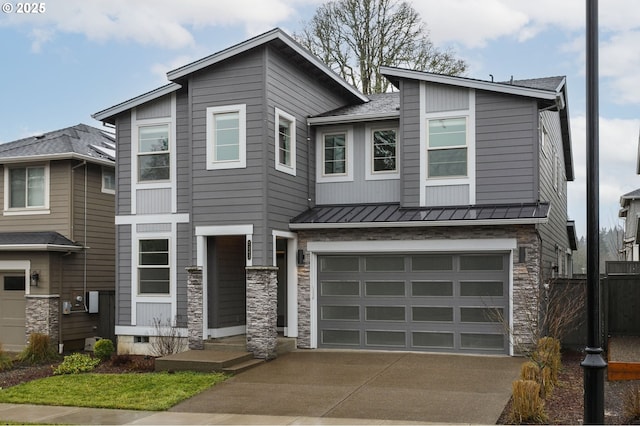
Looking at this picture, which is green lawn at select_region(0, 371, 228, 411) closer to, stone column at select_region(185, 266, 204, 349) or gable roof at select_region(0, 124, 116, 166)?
stone column at select_region(185, 266, 204, 349)

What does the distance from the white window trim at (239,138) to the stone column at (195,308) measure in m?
2.30

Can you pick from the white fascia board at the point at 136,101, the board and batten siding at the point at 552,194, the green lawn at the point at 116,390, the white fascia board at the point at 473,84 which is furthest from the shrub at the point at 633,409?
the white fascia board at the point at 136,101

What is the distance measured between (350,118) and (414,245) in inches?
136

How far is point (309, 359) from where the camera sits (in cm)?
1443

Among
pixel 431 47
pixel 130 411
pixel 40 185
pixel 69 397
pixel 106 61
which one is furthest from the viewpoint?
pixel 431 47

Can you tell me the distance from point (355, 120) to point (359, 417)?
8.30 meters

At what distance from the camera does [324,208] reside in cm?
1661

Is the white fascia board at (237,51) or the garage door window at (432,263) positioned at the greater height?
the white fascia board at (237,51)

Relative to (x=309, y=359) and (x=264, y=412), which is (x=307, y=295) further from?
(x=264, y=412)

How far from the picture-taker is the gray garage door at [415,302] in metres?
14.5

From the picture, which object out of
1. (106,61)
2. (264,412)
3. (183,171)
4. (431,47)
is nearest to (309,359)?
(264,412)

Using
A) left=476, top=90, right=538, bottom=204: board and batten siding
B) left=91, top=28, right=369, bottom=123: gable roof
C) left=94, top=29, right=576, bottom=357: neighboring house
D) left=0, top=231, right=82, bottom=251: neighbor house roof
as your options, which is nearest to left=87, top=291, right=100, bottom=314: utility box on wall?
left=0, top=231, right=82, bottom=251: neighbor house roof

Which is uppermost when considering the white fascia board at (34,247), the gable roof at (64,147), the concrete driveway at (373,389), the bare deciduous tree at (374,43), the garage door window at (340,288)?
the bare deciduous tree at (374,43)

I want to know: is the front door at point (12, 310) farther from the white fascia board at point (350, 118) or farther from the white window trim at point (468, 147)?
the white window trim at point (468, 147)
